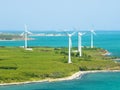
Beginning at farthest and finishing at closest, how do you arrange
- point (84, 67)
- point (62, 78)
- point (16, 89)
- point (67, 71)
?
point (84, 67) → point (67, 71) → point (62, 78) → point (16, 89)

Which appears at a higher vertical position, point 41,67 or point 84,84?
point 41,67

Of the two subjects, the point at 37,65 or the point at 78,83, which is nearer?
the point at 78,83

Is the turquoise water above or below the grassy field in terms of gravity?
below

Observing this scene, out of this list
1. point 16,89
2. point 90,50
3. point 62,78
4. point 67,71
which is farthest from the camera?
point 90,50

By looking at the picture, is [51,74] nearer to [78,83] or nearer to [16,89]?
[78,83]

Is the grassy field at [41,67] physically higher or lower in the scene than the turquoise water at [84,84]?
higher

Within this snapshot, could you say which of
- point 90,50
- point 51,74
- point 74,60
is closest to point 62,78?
point 51,74

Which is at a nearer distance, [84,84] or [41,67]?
[84,84]

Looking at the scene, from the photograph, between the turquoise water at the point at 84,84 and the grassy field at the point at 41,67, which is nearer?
the turquoise water at the point at 84,84
